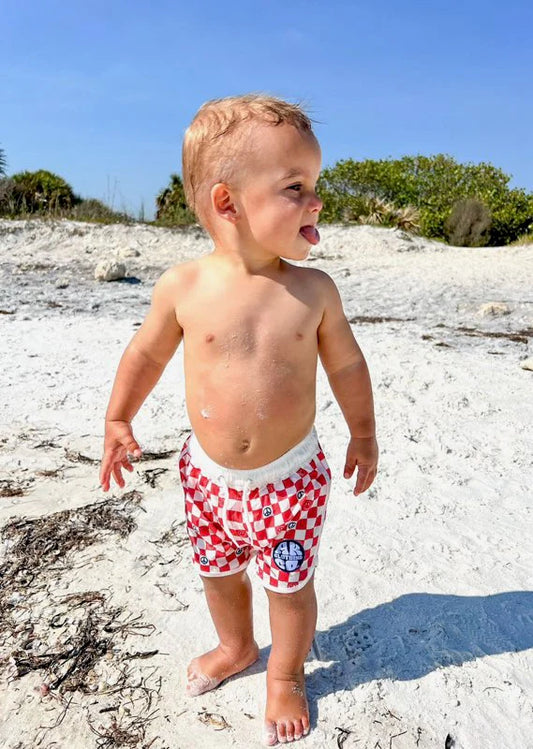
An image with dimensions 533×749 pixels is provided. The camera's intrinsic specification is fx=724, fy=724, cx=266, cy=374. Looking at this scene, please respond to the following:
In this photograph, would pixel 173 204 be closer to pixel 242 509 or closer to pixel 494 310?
pixel 494 310

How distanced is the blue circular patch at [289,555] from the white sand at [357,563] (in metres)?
0.46

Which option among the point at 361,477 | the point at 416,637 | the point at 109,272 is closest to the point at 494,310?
the point at 109,272

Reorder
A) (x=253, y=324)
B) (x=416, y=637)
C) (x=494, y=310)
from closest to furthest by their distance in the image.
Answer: (x=253, y=324)
(x=416, y=637)
(x=494, y=310)

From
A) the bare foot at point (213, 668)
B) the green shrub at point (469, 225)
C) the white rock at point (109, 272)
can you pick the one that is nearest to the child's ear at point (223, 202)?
the bare foot at point (213, 668)

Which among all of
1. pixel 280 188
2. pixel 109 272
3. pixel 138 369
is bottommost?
pixel 109 272

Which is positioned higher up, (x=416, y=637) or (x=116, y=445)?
(x=116, y=445)

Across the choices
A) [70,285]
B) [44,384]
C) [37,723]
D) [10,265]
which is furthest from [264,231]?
[10,265]

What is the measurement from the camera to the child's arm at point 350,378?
1.90m

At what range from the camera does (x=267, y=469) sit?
73.4 inches

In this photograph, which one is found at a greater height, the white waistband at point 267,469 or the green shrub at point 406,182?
the green shrub at point 406,182

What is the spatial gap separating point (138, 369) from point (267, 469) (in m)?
0.46

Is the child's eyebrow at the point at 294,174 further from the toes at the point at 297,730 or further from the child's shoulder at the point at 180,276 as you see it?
the toes at the point at 297,730

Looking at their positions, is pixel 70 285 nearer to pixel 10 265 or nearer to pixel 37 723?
pixel 10 265

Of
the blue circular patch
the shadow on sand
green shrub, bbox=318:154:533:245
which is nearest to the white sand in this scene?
the shadow on sand
